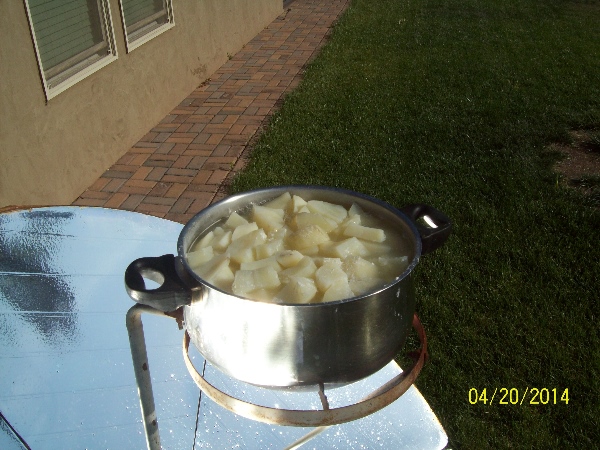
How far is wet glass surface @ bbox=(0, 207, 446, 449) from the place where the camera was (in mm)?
1534

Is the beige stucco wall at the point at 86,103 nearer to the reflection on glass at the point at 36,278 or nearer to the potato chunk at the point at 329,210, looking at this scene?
the reflection on glass at the point at 36,278

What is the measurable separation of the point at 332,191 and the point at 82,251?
0.85 metres

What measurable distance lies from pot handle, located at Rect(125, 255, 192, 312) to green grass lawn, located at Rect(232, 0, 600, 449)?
6.18ft

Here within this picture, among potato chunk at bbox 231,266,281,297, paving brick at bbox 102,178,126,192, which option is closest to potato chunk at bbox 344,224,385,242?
potato chunk at bbox 231,266,281,297

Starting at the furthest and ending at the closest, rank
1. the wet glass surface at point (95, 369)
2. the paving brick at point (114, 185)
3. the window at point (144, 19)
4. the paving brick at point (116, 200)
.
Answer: the window at point (144, 19) < the paving brick at point (114, 185) < the paving brick at point (116, 200) < the wet glass surface at point (95, 369)

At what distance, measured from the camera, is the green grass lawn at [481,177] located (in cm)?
281

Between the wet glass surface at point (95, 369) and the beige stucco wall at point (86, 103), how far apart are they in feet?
6.55

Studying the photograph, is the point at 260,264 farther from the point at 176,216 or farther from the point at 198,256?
the point at 176,216

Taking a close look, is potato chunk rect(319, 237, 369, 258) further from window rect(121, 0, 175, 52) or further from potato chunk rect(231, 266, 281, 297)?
window rect(121, 0, 175, 52)

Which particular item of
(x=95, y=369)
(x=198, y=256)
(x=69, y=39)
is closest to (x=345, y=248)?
(x=198, y=256)

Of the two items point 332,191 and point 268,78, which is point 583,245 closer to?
point 332,191

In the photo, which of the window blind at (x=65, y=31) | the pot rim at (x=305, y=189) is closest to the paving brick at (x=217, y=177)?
the window blind at (x=65, y=31)

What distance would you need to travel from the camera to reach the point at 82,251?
1.81m

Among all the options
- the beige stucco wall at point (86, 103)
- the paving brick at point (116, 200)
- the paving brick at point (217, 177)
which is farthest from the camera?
the paving brick at point (217, 177)
